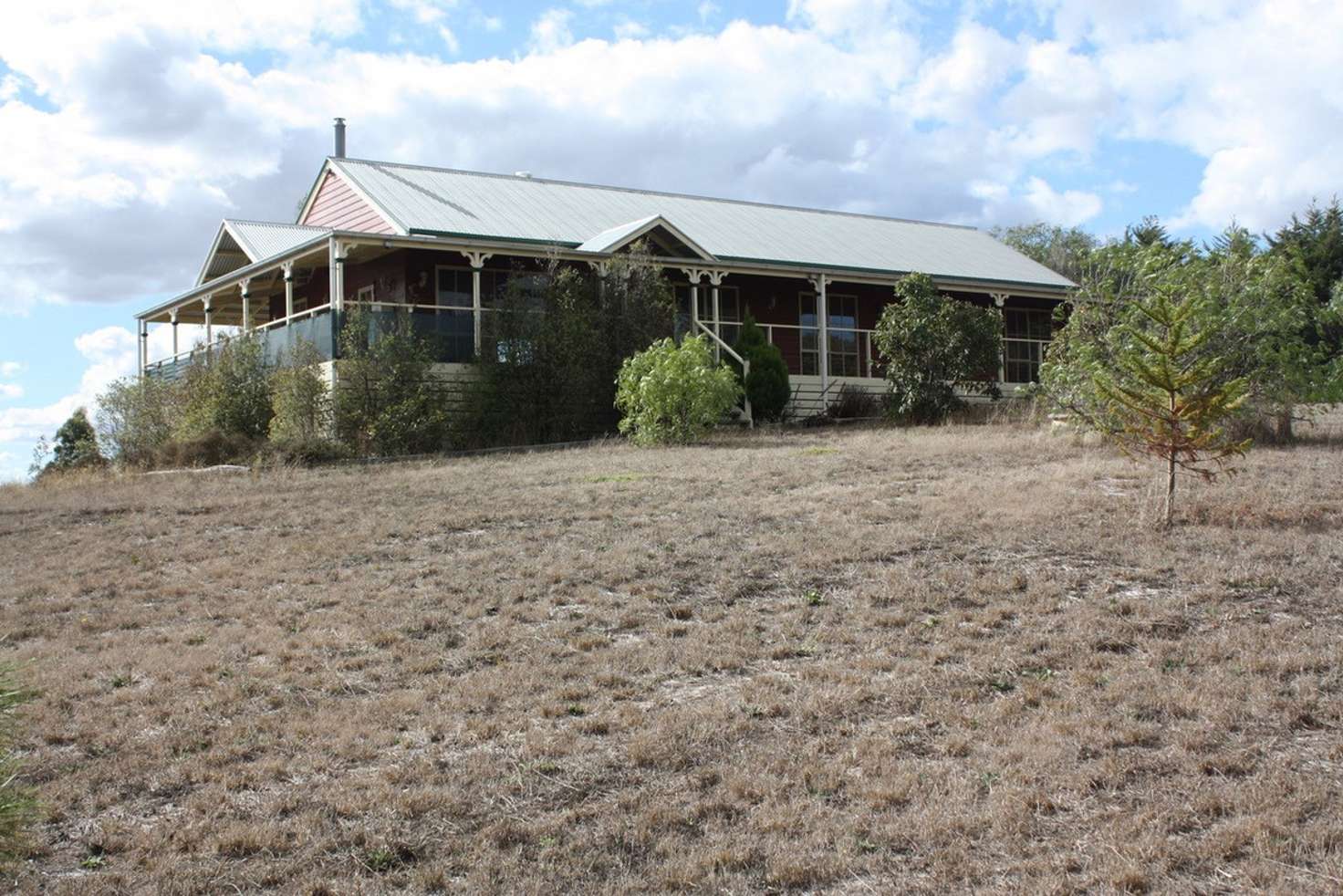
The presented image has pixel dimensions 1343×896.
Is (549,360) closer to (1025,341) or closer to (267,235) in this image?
(267,235)

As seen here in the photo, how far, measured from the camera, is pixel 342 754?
642cm

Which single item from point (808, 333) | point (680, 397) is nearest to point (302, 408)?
point (680, 397)

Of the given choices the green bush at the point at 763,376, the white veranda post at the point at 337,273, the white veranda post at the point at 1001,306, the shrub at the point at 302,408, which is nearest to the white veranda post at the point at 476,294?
the white veranda post at the point at 337,273

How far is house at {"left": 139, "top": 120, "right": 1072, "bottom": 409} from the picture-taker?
22.4 metres

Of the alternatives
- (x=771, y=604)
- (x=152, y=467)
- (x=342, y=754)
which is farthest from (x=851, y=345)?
(x=342, y=754)

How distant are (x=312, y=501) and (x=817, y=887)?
997 cm

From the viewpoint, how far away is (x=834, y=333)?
92.4 ft

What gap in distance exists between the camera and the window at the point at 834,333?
90.9 ft

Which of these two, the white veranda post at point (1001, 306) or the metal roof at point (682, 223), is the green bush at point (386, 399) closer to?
the metal roof at point (682, 223)

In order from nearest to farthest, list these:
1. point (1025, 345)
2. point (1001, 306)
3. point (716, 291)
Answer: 1. point (716, 291)
2. point (1001, 306)
3. point (1025, 345)

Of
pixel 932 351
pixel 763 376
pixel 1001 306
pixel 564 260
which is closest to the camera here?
pixel 932 351

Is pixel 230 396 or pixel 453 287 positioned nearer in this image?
pixel 230 396

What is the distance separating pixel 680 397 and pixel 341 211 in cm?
1093

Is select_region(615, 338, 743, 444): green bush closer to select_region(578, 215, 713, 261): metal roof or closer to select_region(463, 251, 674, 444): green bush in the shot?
select_region(463, 251, 674, 444): green bush
